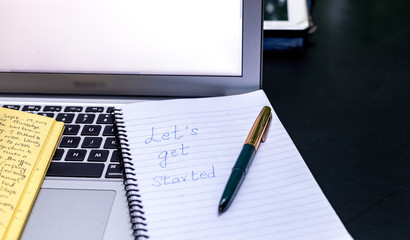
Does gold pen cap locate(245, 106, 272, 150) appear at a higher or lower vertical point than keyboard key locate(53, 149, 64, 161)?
higher

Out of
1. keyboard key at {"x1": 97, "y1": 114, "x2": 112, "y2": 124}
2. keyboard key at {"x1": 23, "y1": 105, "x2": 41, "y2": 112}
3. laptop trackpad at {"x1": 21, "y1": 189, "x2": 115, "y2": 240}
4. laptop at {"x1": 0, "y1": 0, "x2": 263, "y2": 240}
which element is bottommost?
laptop trackpad at {"x1": 21, "y1": 189, "x2": 115, "y2": 240}

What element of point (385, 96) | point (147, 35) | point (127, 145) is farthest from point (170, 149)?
point (385, 96)

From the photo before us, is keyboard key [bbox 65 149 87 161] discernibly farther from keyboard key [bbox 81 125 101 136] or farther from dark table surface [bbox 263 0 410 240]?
dark table surface [bbox 263 0 410 240]

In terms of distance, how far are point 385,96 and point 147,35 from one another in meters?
0.35

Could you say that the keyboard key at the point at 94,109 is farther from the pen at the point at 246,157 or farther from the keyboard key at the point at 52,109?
the pen at the point at 246,157

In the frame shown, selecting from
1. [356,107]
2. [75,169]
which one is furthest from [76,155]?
[356,107]

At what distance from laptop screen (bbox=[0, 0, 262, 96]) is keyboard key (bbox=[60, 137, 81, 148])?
0.10 m

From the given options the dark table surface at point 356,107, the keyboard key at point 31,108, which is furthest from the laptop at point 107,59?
the dark table surface at point 356,107

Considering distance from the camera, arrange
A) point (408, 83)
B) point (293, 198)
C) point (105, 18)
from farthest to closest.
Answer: point (408, 83) < point (105, 18) < point (293, 198)

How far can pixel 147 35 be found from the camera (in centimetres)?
54

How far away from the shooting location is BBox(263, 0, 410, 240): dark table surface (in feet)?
1.46

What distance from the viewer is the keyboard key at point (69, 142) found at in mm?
499

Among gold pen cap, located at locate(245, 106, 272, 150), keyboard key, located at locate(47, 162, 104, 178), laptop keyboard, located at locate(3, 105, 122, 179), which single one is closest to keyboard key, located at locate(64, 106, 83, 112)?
laptop keyboard, located at locate(3, 105, 122, 179)

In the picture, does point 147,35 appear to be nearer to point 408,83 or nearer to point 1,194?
point 1,194
